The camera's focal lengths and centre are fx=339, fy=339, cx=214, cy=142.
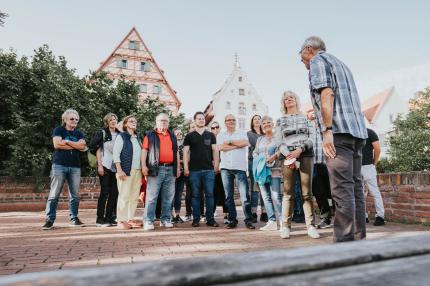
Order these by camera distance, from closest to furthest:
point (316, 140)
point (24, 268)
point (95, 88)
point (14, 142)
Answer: point (24, 268)
point (316, 140)
point (14, 142)
point (95, 88)

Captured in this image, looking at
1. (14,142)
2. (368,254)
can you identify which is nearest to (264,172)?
(368,254)

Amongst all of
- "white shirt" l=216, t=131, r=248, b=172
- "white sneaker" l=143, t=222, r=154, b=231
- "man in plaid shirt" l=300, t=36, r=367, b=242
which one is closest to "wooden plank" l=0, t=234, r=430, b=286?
"man in plaid shirt" l=300, t=36, r=367, b=242

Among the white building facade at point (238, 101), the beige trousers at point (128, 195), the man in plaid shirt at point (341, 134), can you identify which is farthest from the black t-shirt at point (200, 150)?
the white building facade at point (238, 101)

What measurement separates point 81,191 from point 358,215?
34.8 ft

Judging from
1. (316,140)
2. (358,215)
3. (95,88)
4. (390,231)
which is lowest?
(390,231)

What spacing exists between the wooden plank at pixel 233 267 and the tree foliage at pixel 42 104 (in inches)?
503

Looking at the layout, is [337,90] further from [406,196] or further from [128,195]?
[128,195]

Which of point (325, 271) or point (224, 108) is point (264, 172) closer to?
point (325, 271)

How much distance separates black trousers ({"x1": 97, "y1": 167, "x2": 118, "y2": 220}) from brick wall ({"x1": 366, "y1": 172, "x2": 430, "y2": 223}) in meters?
4.73

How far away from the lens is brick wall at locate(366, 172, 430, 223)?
202 inches

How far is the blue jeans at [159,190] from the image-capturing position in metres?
5.52

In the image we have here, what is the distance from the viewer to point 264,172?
17.6ft

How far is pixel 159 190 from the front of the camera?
18.6ft

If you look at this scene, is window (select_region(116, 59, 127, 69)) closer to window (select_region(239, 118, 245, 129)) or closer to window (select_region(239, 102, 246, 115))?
window (select_region(239, 118, 245, 129))
